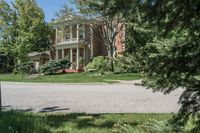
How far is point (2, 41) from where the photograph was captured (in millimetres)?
51250

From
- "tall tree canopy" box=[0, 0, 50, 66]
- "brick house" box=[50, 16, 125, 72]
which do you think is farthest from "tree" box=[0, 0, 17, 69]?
"brick house" box=[50, 16, 125, 72]

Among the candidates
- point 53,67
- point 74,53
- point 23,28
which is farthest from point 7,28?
point 53,67

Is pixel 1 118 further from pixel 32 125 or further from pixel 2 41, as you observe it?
pixel 2 41

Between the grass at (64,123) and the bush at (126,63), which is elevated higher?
the bush at (126,63)

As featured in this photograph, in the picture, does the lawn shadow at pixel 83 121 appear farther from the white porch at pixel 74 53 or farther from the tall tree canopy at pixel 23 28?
the tall tree canopy at pixel 23 28

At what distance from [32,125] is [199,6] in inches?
156

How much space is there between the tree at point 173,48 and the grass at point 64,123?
1.86 meters

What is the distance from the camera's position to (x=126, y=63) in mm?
4125

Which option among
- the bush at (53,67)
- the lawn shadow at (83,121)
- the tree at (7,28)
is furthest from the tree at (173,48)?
the tree at (7,28)

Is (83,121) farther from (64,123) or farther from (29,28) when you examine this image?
(29,28)

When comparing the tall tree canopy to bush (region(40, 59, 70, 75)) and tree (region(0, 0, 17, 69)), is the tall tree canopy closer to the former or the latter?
tree (region(0, 0, 17, 69))

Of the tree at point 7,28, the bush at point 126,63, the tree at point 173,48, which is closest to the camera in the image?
the tree at point 173,48

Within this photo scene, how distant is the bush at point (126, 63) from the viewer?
13.2 feet

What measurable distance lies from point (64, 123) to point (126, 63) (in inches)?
137
